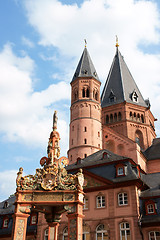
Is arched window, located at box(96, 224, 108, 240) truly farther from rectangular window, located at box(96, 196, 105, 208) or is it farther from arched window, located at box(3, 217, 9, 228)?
arched window, located at box(3, 217, 9, 228)

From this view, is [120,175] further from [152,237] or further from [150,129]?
[150,129]

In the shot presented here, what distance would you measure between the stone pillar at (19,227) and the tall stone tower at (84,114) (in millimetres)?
30569

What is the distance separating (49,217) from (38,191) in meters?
3.30

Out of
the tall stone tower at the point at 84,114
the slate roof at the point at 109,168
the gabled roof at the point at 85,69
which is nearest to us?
the slate roof at the point at 109,168

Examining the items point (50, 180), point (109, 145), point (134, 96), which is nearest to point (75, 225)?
point (50, 180)

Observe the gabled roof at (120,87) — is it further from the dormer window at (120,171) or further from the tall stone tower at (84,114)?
the dormer window at (120,171)

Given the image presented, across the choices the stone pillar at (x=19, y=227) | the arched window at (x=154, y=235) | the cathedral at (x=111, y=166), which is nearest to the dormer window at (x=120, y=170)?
the cathedral at (x=111, y=166)

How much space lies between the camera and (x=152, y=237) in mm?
24297

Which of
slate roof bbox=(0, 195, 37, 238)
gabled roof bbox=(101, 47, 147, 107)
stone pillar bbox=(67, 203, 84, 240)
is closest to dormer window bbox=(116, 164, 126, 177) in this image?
slate roof bbox=(0, 195, 37, 238)

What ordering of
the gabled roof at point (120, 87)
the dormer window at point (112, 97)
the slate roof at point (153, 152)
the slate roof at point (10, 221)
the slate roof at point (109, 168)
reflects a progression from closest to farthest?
the slate roof at point (109, 168) < the slate roof at point (10, 221) < the slate roof at point (153, 152) < the gabled roof at point (120, 87) < the dormer window at point (112, 97)

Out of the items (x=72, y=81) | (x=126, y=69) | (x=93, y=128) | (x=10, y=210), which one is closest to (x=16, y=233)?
(x=10, y=210)

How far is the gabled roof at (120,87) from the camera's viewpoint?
60.7 metres

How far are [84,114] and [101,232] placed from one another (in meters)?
23.8

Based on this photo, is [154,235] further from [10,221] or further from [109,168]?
[10,221]
